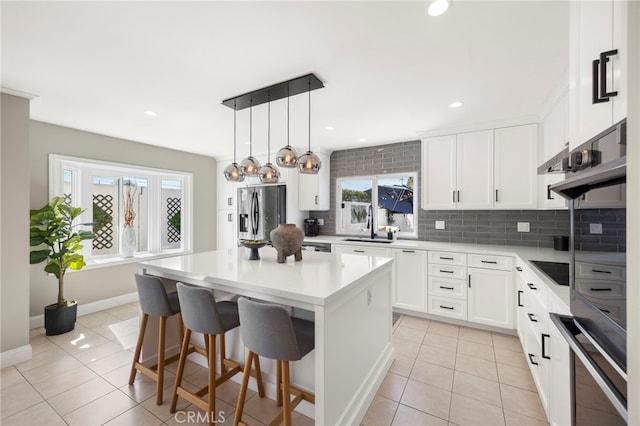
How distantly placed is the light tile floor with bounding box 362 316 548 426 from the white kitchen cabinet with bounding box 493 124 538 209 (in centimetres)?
155

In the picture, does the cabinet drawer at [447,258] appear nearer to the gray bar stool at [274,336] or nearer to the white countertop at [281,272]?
the white countertop at [281,272]

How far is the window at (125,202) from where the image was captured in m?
3.61

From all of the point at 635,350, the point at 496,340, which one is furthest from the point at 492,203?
the point at 635,350

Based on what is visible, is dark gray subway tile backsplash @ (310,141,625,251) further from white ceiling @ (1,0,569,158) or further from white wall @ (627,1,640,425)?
white wall @ (627,1,640,425)

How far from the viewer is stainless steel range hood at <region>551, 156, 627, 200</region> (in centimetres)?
68

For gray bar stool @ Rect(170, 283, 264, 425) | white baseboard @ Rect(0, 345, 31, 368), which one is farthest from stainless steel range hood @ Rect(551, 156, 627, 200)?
white baseboard @ Rect(0, 345, 31, 368)

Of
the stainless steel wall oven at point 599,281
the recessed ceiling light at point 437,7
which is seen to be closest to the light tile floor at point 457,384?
the stainless steel wall oven at point 599,281

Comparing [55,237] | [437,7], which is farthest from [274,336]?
[55,237]

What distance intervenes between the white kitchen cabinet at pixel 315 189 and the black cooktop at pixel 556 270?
2964 millimetres

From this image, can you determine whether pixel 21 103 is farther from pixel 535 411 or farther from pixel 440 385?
pixel 535 411

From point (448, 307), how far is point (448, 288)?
234 millimetres

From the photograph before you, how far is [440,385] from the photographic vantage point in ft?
7.09

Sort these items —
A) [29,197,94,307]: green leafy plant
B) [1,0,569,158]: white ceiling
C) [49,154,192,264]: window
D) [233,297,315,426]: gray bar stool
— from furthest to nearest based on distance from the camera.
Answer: [49,154,192,264]: window
[29,197,94,307]: green leafy plant
[1,0,569,158]: white ceiling
[233,297,315,426]: gray bar stool

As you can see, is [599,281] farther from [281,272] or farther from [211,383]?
[211,383]
